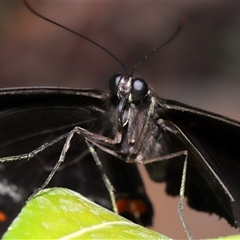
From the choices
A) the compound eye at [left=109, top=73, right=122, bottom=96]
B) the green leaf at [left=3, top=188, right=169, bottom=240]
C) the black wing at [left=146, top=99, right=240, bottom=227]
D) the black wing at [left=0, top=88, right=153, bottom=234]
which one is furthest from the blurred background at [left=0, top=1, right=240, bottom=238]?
the green leaf at [left=3, top=188, right=169, bottom=240]

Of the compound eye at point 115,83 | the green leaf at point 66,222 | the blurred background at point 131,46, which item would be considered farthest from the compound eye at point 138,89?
the blurred background at point 131,46

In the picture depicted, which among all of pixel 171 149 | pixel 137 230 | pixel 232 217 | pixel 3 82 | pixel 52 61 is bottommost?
pixel 137 230

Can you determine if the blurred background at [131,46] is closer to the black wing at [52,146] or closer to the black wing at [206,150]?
the black wing at [52,146]

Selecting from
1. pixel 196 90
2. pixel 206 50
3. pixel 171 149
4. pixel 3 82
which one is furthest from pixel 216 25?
pixel 171 149

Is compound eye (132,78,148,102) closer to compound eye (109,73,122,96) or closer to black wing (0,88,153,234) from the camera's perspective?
compound eye (109,73,122,96)

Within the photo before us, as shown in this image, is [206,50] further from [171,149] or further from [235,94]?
[171,149]

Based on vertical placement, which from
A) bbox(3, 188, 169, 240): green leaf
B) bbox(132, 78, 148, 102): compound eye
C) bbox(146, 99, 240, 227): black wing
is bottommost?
bbox(3, 188, 169, 240): green leaf
